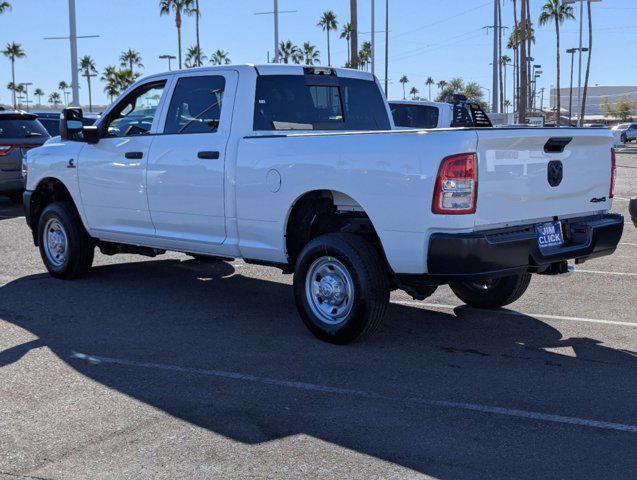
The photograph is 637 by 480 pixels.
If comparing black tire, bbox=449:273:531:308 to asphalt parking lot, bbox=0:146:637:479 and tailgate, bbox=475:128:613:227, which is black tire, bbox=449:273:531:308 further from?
tailgate, bbox=475:128:613:227

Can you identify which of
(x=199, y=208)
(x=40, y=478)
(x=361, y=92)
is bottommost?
(x=40, y=478)

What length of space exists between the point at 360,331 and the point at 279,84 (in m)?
2.38

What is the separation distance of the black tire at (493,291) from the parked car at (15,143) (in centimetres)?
1015

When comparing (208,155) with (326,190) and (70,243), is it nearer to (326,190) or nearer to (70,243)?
(326,190)

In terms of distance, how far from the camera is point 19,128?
15.6 metres

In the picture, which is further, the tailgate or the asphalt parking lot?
the tailgate

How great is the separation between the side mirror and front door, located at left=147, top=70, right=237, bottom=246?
1220 millimetres

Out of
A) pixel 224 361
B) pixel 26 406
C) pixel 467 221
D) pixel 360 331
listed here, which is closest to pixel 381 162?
pixel 467 221

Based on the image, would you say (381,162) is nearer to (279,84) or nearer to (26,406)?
(279,84)

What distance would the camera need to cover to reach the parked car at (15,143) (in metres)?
15.2

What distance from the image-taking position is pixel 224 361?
5.86m

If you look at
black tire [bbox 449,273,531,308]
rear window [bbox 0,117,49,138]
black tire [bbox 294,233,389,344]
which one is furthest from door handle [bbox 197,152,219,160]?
rear window [bbox 0,117,49,138]

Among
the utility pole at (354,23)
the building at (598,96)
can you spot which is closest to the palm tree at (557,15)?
the utility pole at (354,23)

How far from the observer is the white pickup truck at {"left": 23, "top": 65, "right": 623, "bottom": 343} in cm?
550
